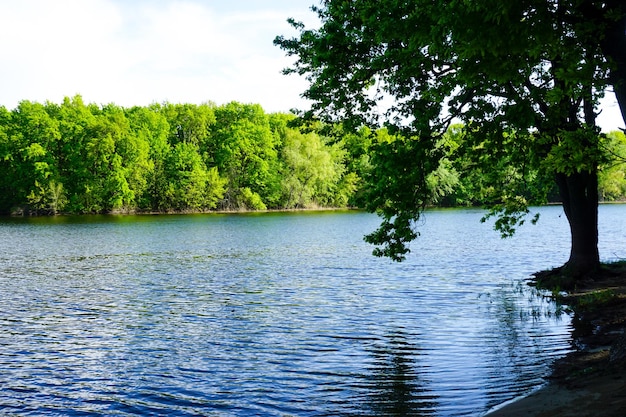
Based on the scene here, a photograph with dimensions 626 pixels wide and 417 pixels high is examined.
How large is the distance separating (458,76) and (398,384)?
6252 mm

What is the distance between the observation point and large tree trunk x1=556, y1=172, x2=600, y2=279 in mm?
22656

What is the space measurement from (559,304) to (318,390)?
1128cm

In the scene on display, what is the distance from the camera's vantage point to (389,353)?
1511cm

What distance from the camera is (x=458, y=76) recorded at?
11.3 meters

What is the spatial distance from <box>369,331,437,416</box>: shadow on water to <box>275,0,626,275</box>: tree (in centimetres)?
334

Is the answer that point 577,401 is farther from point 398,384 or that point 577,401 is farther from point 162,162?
point 162,162

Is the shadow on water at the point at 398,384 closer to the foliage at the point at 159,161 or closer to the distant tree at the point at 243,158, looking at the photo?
the foliage at the point at 159,161

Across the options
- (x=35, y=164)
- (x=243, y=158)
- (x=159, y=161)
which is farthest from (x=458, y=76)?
(x=243, y=158)

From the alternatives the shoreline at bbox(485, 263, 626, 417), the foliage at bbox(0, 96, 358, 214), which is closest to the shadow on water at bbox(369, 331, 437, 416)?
the shoreline at bbox(485, 263, 626, 417)

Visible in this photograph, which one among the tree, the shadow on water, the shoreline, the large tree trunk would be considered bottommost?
the shadow on water

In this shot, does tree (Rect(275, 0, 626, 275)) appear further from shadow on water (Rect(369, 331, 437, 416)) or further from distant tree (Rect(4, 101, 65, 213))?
distant tree (Rect(4, 101, 65, 213))

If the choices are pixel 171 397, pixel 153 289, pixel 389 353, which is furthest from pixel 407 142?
pixel 153 289

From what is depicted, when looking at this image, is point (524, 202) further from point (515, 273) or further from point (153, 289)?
point (153, 289)

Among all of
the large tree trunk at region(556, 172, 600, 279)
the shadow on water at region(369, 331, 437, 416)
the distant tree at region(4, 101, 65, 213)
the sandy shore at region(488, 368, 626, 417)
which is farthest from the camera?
the distant tree at region(4, 101, 65, 213)
